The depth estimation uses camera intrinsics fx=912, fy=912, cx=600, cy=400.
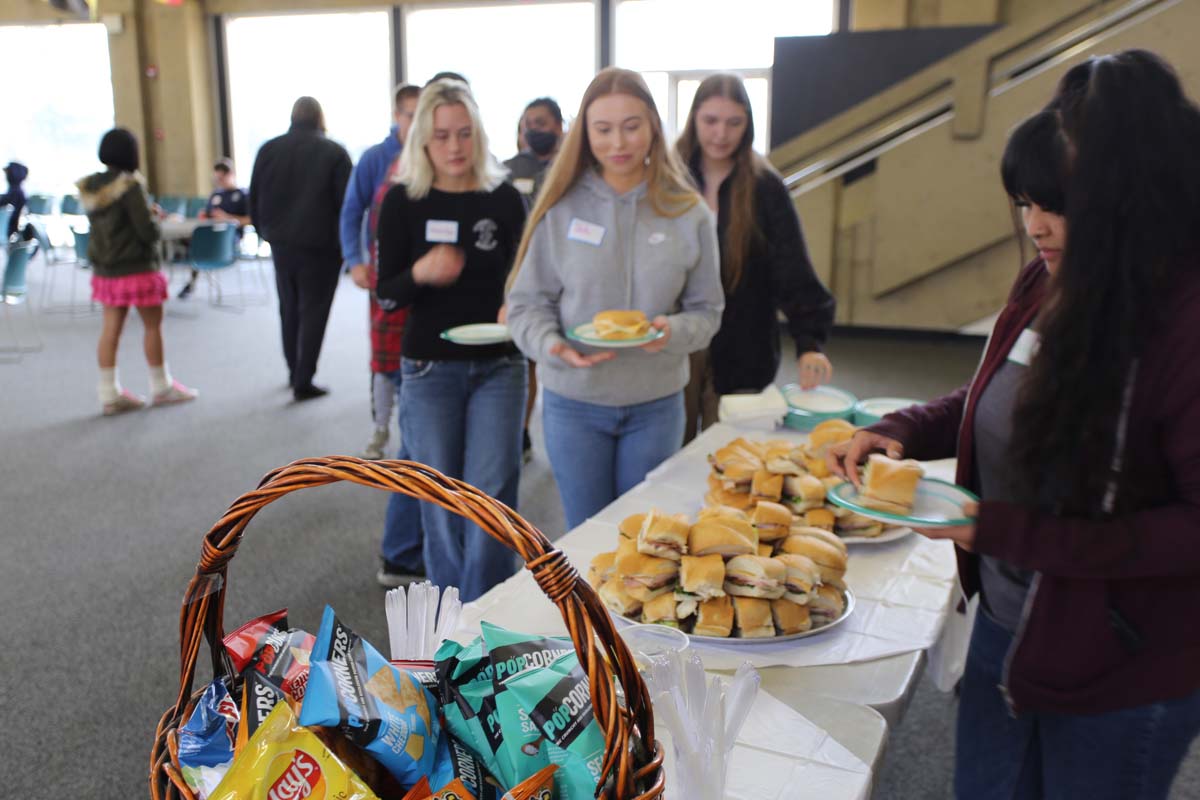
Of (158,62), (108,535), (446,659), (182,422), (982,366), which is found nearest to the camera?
(446,659)

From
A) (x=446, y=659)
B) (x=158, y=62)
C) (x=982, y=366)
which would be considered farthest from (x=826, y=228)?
(x=158, y=62)

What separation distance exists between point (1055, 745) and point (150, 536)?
3.01 meters

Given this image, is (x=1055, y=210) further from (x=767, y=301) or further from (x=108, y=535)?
(x=108, y=535)

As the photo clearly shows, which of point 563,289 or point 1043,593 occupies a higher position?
point 563,289

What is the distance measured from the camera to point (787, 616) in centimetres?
118

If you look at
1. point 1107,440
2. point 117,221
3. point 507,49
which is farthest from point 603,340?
point 507,49

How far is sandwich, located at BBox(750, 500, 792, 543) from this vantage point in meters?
1.29

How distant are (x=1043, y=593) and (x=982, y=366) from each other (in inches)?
13.0

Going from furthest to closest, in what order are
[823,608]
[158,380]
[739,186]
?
1. [158,380]
2. [739,186]
3. [823,608]

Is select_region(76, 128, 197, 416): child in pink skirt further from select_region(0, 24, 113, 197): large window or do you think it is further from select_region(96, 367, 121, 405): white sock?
select_region(0, 24, 113, 197): large window

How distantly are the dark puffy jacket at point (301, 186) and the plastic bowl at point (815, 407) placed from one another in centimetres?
319

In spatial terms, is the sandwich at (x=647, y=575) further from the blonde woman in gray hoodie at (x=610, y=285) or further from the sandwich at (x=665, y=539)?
the blonde woman in gray hoodie at (x=610, y=285)

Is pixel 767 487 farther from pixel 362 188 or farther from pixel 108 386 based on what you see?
pixel 108 386

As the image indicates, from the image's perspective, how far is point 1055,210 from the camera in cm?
97
